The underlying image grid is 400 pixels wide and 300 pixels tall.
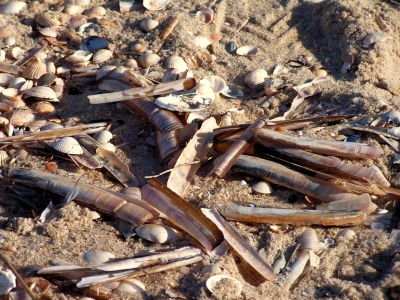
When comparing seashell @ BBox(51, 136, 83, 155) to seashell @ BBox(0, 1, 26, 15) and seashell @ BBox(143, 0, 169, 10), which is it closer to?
seashell @ BBox(143, 0, 169, 10)

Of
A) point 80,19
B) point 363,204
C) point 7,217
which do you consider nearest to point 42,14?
point 80,19

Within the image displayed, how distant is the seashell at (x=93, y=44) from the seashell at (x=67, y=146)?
1.13m

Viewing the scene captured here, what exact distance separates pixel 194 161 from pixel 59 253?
38.7 inches

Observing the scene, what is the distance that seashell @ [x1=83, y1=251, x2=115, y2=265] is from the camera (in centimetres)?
247

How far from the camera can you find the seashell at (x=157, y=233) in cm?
264

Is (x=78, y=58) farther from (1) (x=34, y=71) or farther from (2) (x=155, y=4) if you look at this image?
(2) (x=155, y=4)

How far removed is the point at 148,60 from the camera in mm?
3850

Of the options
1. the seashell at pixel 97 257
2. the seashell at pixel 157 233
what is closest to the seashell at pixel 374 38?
the seashell at pixel 157 233

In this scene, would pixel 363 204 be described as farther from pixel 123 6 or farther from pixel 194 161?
pixel 123 6

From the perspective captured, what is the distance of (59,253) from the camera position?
8.31 feet

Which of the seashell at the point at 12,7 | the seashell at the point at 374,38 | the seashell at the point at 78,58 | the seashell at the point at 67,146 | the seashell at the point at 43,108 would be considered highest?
the seashell at the point at 374,38

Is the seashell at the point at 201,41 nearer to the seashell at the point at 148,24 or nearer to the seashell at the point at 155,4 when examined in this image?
the seashell at the point at 148,24

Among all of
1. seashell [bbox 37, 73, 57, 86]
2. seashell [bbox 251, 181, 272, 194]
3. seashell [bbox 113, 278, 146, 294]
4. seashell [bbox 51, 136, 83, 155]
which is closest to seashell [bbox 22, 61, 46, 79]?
seashell [bbox 37, 73, 57, 86]

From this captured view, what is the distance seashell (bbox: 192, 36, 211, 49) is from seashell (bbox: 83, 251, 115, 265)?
208 cm
